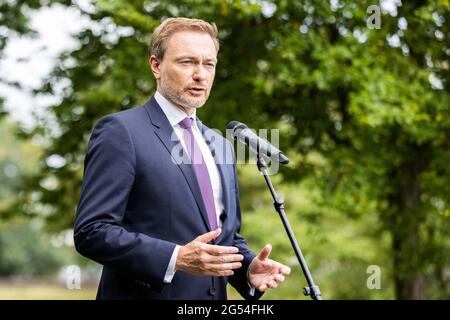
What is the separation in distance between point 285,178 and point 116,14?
3.46m

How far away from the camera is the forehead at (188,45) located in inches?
138

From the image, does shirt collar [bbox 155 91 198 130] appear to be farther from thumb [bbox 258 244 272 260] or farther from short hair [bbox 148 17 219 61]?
thumb [bbox 258 244 272 260]

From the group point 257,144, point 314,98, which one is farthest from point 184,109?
point 314,98

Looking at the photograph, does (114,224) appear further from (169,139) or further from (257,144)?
(257,144)

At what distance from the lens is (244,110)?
10.4 metres

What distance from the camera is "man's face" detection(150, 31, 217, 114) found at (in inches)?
138

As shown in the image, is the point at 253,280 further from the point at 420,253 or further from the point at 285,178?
the point at 420,253

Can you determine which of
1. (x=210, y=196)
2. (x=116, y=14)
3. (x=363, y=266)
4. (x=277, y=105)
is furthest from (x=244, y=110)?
(x=363, y=266)

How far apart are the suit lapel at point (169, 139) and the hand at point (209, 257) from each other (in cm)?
36

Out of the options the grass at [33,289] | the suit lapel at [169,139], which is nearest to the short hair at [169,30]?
the suit lapel at [169,139]

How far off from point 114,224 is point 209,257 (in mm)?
457

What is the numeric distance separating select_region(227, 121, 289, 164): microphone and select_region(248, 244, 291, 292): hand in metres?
0.44

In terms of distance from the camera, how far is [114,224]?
10.2 feet
